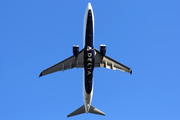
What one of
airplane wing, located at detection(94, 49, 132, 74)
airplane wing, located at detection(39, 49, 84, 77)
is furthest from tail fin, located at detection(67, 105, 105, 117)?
airplane wing, located at detection(94, 49, 132, 74)

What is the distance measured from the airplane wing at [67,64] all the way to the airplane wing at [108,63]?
2.73m

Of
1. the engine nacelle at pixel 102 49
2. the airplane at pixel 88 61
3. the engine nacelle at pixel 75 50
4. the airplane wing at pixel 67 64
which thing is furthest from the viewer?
the airplane wing at pixel 67 64

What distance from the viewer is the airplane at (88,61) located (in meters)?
42.4

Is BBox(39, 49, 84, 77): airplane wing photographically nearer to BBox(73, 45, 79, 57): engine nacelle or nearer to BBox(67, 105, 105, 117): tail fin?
BBox(73, 45, 79, 57): engine nacelle

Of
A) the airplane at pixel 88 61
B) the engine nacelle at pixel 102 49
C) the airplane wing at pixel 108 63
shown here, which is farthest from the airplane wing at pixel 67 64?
the engine nacelle at pixel 102 49

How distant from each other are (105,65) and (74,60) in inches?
225

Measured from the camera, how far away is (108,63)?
4759 cm

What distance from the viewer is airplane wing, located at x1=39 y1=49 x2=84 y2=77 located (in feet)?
153

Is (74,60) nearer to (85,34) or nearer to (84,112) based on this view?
(85,34)

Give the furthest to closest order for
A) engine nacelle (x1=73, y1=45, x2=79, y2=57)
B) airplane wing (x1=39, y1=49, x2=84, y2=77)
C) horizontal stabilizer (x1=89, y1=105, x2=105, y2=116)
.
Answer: horizontal stabilizer (x1=89, y1=105, x2=105, y2=116)
airplane wing (x1=39, y1=49, x2=84, y2=77)
engine nacelle (x1=73, y1=45, x2=79, y2=57)

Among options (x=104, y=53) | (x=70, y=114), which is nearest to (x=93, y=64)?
(x=104, y=53)

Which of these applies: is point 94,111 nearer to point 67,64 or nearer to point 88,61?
point 67,64

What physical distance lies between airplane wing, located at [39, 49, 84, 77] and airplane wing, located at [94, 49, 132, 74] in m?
2.73

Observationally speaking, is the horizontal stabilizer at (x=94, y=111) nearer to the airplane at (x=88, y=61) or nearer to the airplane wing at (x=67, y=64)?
the airplane at (x=88, y=61)
